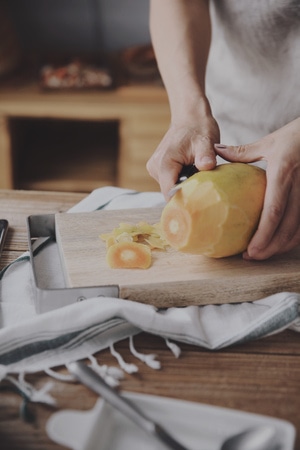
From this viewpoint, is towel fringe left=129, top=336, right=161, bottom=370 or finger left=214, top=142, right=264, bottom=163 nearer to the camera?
towel fringe left=129, top=336, right=161, bottom=370

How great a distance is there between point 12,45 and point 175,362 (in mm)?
1967

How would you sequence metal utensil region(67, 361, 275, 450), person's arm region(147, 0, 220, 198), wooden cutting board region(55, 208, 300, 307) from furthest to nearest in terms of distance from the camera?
person's arm region(147, 0, 220, 198) < wooden cutting board region(55, 208, 300, 307) < metal utensil region(67, 361, 275, 450)

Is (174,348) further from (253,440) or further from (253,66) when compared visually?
(253,66)

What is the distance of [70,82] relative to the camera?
2.35 m

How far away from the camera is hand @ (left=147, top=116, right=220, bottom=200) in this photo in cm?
95

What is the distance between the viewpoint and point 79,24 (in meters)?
2.69

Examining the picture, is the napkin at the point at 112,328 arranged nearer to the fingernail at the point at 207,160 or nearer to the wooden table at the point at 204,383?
the wooden table at the point at 204,383

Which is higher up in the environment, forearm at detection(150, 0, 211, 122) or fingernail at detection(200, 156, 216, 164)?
forearm at detection(150, 0, 211, 122)

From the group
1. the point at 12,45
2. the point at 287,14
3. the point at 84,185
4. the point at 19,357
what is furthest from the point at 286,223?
the point at 12,45

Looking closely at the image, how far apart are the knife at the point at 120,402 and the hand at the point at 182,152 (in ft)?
1.11

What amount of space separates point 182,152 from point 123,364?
37 cm

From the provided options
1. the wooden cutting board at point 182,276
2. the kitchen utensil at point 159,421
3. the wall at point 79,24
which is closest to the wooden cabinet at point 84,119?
the wall at point 79,24

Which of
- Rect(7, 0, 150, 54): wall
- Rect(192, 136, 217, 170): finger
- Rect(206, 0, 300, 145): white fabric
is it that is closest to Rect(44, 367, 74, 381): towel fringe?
Rect(192, 136, 217, 170): finger

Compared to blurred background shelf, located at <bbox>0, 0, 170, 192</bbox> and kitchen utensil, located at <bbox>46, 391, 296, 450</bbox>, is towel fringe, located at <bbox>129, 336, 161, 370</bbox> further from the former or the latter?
blurred background shelf, located at <bbox>0, 0, 170, 192</bbox>
